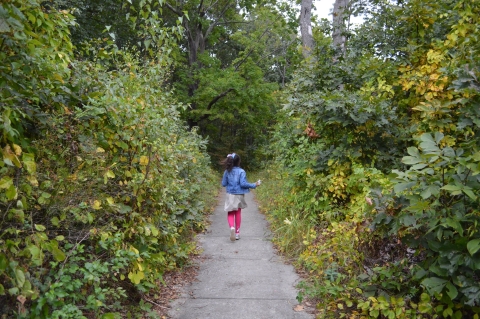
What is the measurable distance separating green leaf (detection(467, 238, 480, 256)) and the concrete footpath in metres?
2.08

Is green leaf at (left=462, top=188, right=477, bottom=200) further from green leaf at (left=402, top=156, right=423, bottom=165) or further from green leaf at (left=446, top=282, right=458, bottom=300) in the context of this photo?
green leaf at (left=446, top=282, right=458, bottom=300)

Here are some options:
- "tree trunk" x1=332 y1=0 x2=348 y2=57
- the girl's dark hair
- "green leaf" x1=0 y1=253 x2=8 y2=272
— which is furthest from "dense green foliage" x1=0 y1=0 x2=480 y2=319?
"tree trunk" x1=332 y1=0 x2=348 y2=57

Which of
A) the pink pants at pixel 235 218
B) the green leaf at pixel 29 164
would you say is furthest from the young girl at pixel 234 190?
the green leaf at pixel 29 164

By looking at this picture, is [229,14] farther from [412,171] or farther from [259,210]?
[412,171]

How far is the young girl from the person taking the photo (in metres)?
7.62

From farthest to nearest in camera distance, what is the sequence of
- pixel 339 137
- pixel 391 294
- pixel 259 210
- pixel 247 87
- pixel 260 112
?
pixel 260 112 → pixel 247 87 → pixel 259 210 → pixel 339 137 → pixel 391 294

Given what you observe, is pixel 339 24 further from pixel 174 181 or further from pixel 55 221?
pixel 55 221

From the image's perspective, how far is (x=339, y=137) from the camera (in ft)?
22.6

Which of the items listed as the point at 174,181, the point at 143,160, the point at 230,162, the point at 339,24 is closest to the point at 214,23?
the point at 339,24

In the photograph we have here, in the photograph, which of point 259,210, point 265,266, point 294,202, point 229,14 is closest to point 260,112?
point 229,14

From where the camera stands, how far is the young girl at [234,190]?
7.62 meters

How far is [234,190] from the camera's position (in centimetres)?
765

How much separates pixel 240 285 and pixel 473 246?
3.15 m

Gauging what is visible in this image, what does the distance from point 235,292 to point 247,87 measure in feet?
54.6
